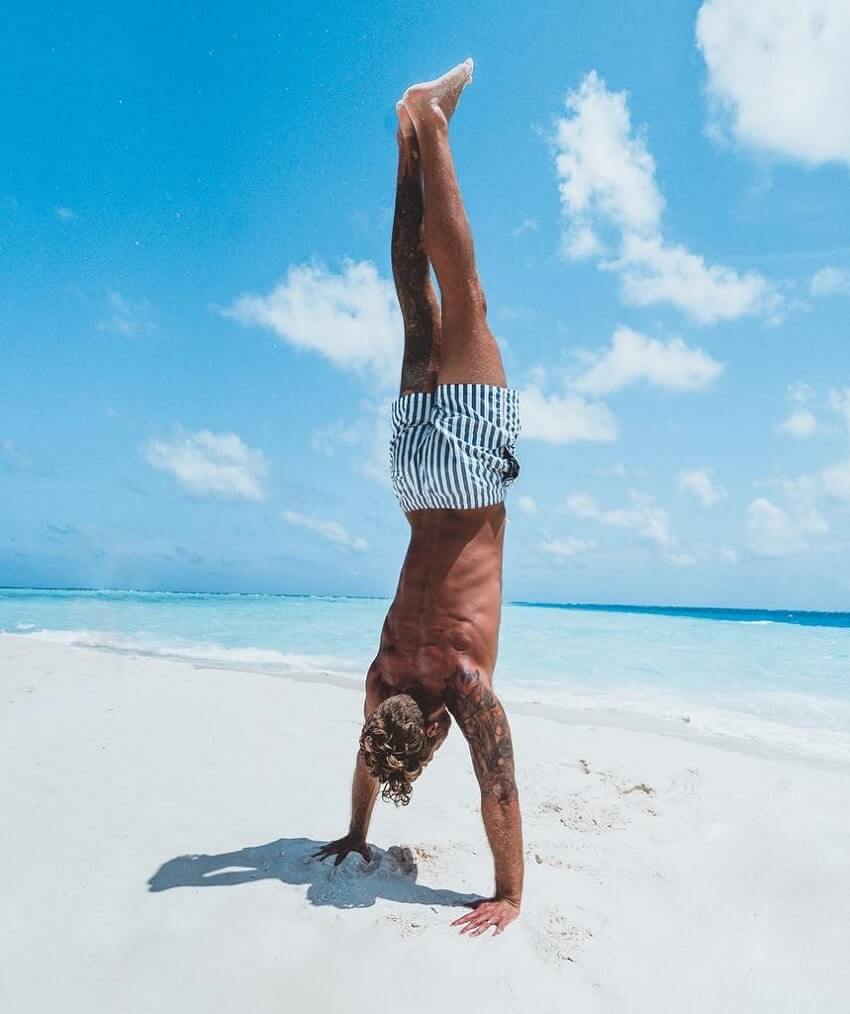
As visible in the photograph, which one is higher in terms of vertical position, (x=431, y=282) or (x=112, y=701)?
(x=431, y=282)

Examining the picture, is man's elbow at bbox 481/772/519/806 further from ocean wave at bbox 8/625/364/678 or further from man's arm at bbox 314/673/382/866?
ocean wave at bbox 8/625/364/678

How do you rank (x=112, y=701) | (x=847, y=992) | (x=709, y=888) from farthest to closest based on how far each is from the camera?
(x=112, y=701)
(x=709, y=888)
(x=847, y=992)

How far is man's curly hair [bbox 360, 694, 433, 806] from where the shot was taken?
3072mm

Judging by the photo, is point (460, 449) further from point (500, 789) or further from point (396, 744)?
point (500, 789)

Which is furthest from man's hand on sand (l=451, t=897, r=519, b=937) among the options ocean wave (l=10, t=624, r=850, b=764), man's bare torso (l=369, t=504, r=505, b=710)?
ocean wave (l=10, t=624, r=850, b=764)

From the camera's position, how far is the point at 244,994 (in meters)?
2.60

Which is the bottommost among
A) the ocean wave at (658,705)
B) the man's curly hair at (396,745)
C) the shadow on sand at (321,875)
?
the shadow on sand at (321,875)

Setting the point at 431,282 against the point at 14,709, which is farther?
the point at 14,709

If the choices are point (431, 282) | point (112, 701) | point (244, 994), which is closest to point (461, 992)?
point (244, 994)

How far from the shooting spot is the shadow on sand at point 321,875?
3.34 m

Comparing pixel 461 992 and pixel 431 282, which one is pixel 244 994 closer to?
pixel 461 992

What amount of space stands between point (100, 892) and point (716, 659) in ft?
44.8

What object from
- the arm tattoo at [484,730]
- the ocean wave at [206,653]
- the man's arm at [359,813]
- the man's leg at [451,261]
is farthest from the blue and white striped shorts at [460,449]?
the ocean wave at [206,653]

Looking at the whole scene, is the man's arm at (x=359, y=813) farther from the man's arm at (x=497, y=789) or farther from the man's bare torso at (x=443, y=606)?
the man's arm at (x=497, y=789)
